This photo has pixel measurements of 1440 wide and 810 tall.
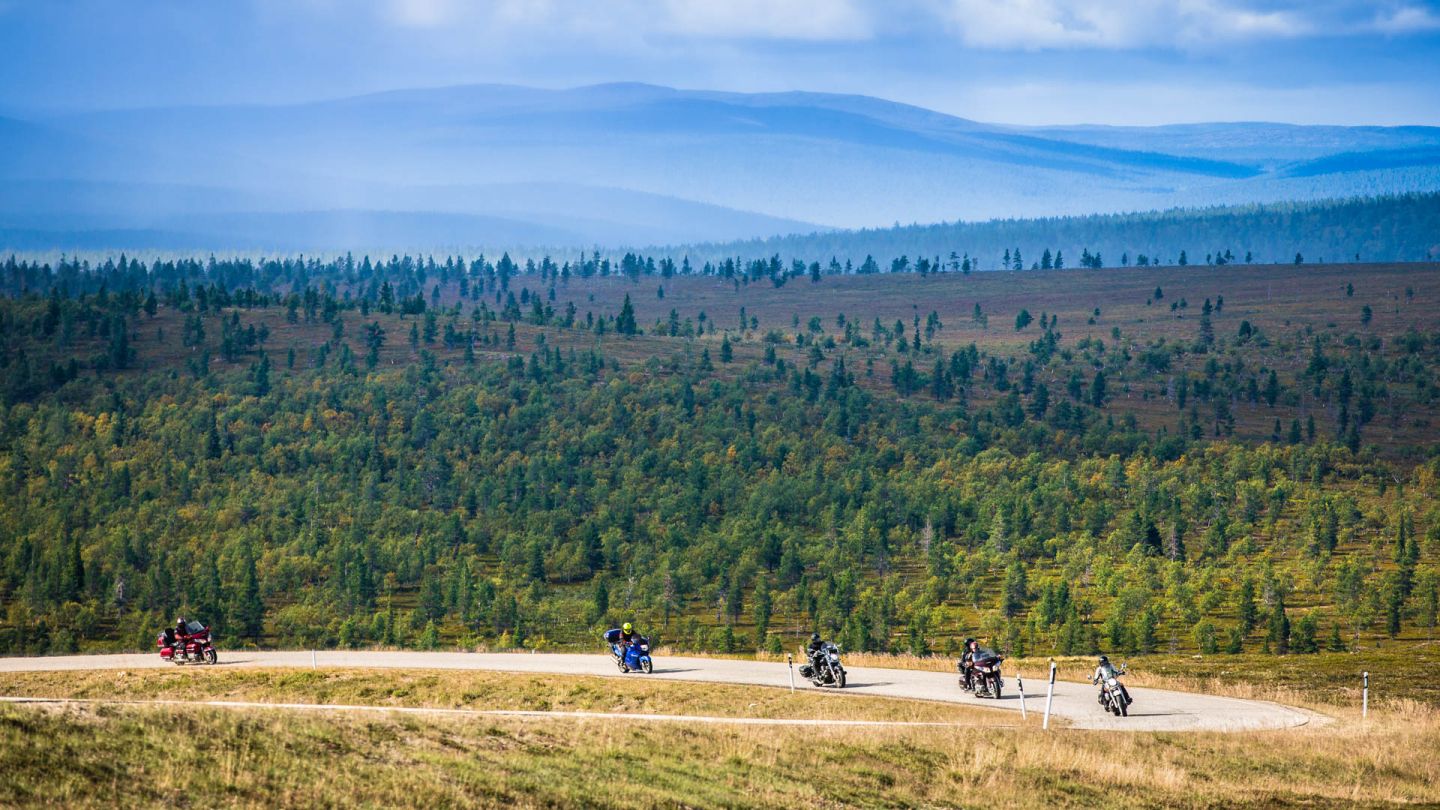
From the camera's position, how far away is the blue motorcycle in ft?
160

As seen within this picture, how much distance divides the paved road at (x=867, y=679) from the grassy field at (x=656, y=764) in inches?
80.0

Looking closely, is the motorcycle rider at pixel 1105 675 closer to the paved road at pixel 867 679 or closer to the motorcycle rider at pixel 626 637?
the paved road at pixel 867 679

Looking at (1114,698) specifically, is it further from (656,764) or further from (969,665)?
(656,764)

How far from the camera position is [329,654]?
5553 centimetres

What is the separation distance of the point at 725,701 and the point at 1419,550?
400 feet

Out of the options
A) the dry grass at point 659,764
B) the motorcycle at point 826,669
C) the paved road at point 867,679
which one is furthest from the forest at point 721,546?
the dry grass at point 659,764

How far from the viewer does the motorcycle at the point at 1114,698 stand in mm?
42719

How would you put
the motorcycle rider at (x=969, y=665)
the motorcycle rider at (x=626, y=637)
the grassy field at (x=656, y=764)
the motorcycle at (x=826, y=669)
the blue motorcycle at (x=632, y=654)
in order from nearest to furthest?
the grassy field at (x=656, y=764), the motorcycle rider at (x=969, y=665), the motorcycle at (x=826, y=669), the blue motorcycle at (x=632, y=654), the motorcycle rider at (x=626, y=637)

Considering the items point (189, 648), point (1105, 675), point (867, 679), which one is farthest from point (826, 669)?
point (189, 648)

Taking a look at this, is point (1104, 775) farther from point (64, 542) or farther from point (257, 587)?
point (64, 542)

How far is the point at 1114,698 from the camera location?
141 ft

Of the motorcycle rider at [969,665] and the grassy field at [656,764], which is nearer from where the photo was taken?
the grassy field at [656,764]

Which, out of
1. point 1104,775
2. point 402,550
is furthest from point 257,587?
point 1104,775

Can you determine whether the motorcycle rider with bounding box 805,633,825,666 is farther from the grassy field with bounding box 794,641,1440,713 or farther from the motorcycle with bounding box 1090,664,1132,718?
the motorcycle with bounding box 1090,664,1132,718
